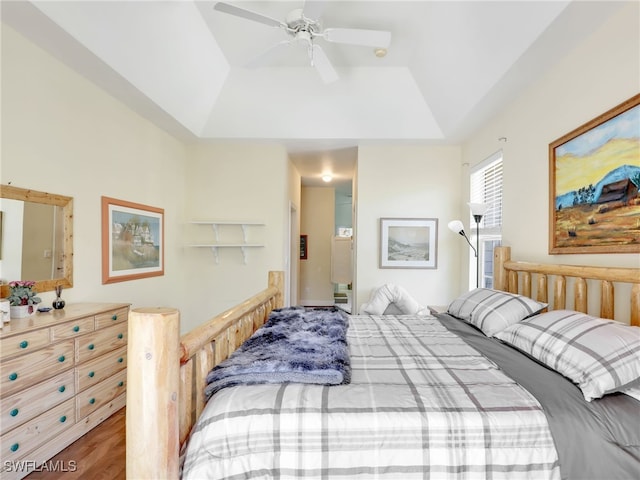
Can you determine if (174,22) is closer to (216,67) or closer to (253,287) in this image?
(216,67)

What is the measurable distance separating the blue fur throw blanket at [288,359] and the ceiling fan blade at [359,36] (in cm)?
192

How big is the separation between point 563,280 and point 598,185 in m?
0.58

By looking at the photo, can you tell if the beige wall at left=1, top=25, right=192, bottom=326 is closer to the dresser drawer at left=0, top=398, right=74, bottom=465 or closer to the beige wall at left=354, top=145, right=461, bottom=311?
the dresser drawer at left=0, top=398, right=74, bottom=465

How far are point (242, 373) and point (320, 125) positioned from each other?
9.87ft

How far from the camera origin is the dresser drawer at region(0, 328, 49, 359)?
160 centimetres

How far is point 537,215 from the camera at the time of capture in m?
2.36

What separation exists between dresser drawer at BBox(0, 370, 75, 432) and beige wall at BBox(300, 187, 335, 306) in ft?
16.6

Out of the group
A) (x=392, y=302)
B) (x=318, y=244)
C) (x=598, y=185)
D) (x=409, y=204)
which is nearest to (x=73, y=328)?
(x=392, y=302)

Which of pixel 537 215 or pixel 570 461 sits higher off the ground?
pixel 537 215

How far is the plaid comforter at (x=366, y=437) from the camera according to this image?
1012mm

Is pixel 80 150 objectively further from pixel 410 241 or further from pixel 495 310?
pixel 410 241

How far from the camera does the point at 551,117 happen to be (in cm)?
220

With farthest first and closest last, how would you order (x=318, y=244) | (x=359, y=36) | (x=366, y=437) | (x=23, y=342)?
→ (x=318, y=244), (x=359, y=36), (x=23, y=342), (x=366, y=437)

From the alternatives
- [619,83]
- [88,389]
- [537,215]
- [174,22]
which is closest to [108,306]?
[88,389]
